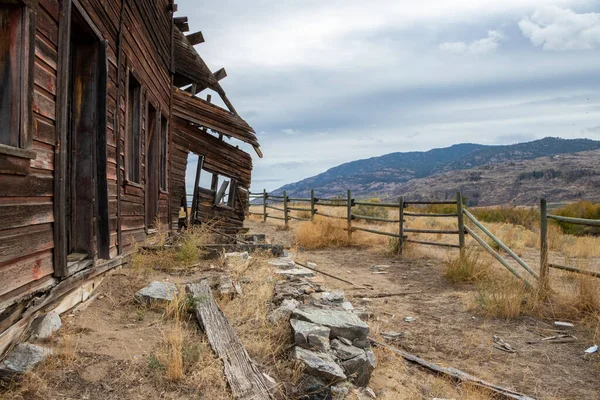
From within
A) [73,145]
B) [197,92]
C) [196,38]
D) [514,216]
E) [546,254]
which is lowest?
[514,216]

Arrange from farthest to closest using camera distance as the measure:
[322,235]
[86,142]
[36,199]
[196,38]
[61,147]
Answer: [322,235], [196,38], [86,142], [61,147], [36,199]

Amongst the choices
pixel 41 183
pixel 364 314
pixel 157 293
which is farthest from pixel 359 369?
pixel 41 183

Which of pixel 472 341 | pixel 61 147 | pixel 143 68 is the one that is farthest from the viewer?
pixel 143 68

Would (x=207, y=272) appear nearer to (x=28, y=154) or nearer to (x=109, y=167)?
(x=109, y=167)

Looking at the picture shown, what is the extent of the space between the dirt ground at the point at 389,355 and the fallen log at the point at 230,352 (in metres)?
0.14

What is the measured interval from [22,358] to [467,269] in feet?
21.8

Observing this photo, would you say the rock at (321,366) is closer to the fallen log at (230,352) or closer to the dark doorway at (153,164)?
the fallen log at (230,352)

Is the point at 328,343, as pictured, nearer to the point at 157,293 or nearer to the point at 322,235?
the point at 157,293

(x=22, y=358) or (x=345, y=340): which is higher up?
(x=22, y=358)

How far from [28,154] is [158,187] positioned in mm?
5404

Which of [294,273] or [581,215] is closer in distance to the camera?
[294,273]

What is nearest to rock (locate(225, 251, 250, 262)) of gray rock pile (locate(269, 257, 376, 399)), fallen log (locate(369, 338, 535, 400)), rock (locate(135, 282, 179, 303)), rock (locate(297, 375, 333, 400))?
gray rock pile (locate(269, 257, 376, 399))

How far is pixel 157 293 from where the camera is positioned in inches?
181

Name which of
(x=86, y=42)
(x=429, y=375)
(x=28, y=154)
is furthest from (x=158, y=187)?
(x=429, y=375)
